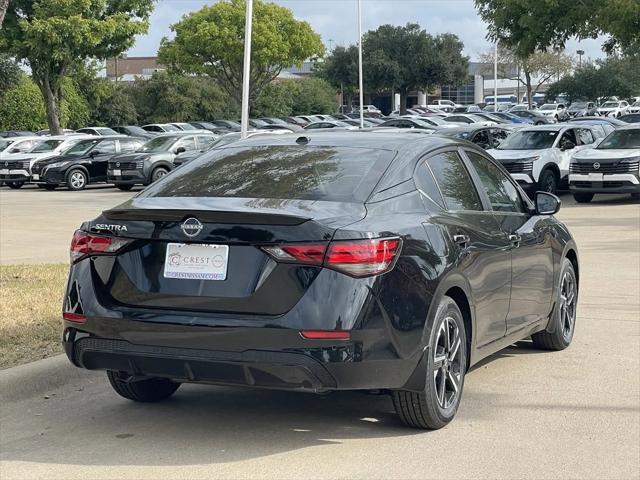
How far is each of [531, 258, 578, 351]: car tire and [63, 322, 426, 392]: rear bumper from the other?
2702 millimetres

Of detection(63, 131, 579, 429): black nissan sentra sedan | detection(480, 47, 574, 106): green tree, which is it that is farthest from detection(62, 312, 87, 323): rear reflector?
detection(480, 47, 574, 106): green tree

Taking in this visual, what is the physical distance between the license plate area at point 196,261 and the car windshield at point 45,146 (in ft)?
92.5

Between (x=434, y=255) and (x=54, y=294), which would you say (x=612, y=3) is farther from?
(x=434, y=255)

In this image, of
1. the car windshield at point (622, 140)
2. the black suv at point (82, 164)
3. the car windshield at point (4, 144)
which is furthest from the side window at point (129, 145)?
the car windshield at point (622, 140)

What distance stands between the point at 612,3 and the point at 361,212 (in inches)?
761

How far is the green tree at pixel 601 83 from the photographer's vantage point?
286 feet

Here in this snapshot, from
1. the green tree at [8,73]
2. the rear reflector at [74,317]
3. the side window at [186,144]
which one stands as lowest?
the side window at [186,144]

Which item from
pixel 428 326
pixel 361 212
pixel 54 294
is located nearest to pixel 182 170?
pixel 361 212

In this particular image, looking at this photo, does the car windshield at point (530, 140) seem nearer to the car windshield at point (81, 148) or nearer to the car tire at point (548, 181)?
the car tire at point (548, 181)

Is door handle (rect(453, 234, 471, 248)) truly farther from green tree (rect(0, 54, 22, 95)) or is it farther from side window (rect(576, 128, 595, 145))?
green tree (rect(0, 54, 22, 95))

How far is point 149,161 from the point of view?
2891 centimetres

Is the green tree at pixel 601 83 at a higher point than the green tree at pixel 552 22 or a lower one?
lower

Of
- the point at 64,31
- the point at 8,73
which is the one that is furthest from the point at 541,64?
the point at 64,31

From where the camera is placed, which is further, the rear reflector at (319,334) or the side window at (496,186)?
the side window at (496,186)
